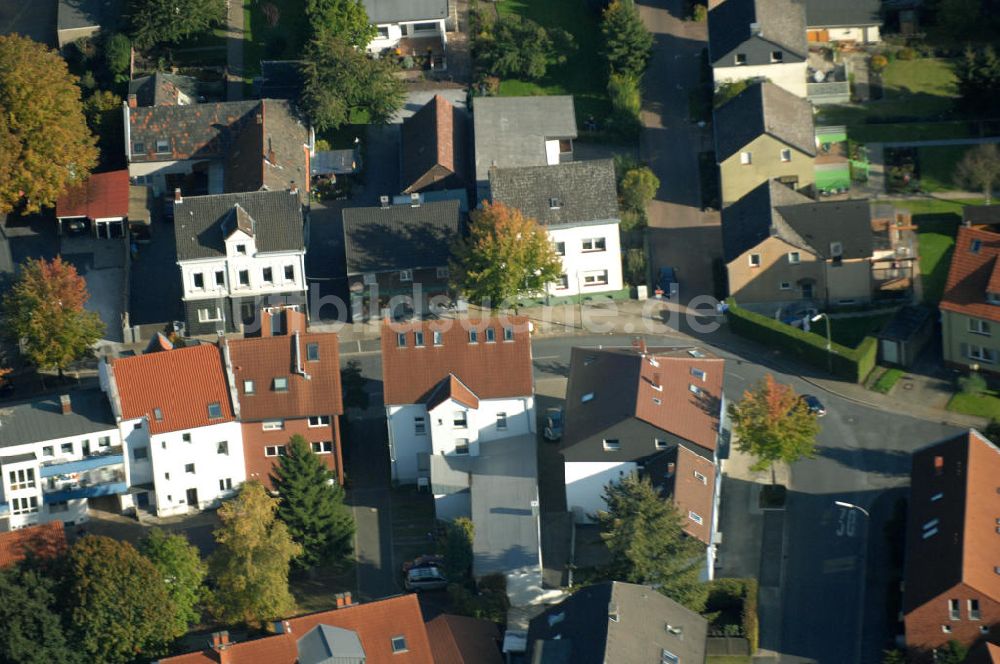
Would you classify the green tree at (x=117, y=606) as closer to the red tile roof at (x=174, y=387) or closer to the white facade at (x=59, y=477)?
the white facade at (x=59, y=477)

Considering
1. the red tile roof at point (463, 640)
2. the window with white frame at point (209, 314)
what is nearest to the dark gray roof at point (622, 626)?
the red tile roof at point (463, 640)

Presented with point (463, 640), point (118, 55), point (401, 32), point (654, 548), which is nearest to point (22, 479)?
point (463, 640)

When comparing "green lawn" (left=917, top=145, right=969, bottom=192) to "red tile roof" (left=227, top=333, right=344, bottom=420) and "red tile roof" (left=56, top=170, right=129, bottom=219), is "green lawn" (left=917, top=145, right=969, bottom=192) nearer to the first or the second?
"red tile roof" (left=227, top=333, right=344, bottom=420)

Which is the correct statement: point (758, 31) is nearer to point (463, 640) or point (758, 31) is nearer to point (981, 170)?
point (981, 170)

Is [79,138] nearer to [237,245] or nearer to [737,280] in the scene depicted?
[237,245]

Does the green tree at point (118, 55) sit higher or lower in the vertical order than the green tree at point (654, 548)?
higher

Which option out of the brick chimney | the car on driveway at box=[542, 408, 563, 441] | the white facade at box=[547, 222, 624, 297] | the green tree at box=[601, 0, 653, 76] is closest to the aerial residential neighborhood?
the brick chimney

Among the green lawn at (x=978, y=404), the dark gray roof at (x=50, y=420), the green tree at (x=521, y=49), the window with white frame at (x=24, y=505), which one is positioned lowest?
the window with white frame at (x=24, y=505)

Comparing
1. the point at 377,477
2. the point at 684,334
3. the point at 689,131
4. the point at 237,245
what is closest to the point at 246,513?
the point at 377,477
